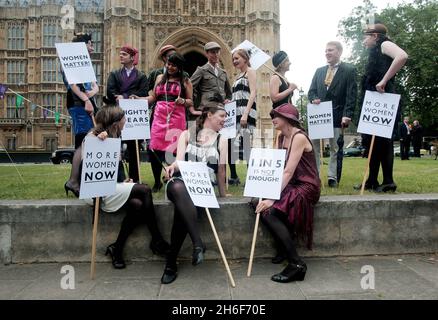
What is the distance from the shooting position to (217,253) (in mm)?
4691

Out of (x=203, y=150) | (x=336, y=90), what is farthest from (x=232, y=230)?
(x=336, y=90)

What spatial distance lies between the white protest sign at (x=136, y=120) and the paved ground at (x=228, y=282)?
6.14ft

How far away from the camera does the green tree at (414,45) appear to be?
27.8 metres

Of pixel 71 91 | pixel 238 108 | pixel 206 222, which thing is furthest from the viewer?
pixel 238 108

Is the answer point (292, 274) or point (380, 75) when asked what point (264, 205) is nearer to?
point (292, 274)

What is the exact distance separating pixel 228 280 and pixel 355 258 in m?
1.62

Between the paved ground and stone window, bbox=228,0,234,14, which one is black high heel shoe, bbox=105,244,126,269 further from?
stone window, bbox=228,0,234,14

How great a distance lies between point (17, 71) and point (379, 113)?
39.4 m

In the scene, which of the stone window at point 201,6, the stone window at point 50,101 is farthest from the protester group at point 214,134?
the stone window at point 50,101

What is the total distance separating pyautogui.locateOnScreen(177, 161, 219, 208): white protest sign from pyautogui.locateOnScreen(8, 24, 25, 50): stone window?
3924cm

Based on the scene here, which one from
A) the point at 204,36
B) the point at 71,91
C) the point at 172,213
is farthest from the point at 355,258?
the point at 204,36

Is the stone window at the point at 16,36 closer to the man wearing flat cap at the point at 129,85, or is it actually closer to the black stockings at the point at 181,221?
the man wearing flat cap at the point at 129,85

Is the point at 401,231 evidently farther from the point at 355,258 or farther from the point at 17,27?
the point at 17,27

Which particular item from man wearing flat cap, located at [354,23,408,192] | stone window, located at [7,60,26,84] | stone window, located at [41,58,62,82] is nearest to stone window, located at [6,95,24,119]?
stone window, located at [7,60,26,84]
